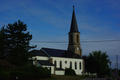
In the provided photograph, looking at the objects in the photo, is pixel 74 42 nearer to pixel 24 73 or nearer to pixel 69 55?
pixel 69 55

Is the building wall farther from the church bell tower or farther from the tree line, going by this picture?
the tree line

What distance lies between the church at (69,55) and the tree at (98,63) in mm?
3777

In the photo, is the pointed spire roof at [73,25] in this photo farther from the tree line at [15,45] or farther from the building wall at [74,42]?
the tree line at [15,45]

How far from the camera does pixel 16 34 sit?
42.2 m

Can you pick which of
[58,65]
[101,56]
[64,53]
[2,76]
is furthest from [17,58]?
[101,56]

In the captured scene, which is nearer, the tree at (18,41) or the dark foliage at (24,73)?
the dark foliage at (24,73)

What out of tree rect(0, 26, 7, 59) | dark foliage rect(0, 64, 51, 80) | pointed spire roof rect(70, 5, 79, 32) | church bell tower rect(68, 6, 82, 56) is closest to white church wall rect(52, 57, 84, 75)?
church bell tower rect(68, 6, 82, 56)

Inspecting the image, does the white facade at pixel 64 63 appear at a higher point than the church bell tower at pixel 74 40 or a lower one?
lower

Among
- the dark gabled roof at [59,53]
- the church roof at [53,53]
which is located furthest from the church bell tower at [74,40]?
the church roof at [53,53]

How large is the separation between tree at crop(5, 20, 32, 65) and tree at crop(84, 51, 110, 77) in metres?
43.0

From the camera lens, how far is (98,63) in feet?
261

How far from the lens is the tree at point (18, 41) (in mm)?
39906

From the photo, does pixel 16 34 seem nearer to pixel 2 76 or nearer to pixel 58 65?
pixel 2 76

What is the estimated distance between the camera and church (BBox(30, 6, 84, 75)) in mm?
68800
